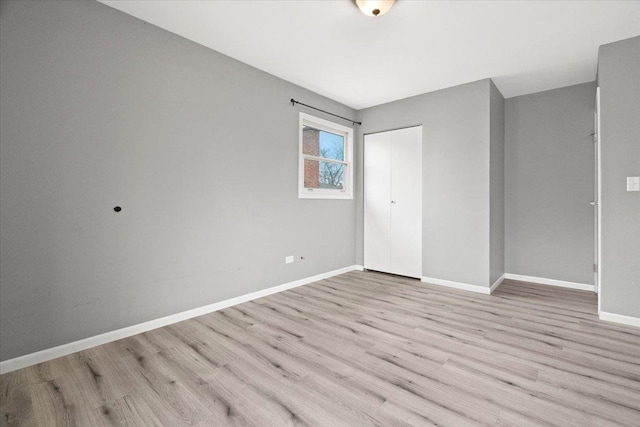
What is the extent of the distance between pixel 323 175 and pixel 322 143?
48 centimetres

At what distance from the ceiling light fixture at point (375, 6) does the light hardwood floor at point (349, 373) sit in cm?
Result: 258

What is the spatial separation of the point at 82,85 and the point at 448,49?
323 cm

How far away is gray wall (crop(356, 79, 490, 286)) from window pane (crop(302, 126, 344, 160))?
1078 mm

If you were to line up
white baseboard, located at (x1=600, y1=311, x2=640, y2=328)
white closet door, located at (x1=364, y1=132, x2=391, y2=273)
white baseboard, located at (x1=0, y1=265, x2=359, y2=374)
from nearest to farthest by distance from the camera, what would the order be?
1. white baseboard, located at (x1=0, y1=265, x2=359, y2=374)
2. white baseboard, located at (x1=600, y1=311, x2=640, y2=328)
3. white closet door, located at (x1=364, y1=132, x2=391, y2=273)

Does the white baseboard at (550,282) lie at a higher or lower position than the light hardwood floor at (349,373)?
higher

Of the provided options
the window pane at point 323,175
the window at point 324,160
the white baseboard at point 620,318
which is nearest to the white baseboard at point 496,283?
the white baseboard at point 620,318

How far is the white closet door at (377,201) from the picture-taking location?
460 centimetres

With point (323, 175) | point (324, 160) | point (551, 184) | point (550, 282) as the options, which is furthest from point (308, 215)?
point (550, 282)

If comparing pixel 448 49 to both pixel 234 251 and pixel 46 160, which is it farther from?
pixel 46 160

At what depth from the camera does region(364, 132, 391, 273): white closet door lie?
15.1ft

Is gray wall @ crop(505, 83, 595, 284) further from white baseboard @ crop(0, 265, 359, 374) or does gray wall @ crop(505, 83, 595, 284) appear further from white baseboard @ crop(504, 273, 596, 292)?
white baseboard @ crop(0, 265, 359, 374)

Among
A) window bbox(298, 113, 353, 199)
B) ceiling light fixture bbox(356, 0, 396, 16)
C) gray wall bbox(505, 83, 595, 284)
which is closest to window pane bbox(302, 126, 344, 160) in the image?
window bbox(298, 113, 353, 199)

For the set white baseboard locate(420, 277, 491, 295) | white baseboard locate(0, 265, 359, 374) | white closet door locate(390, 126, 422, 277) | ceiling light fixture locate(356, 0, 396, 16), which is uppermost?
ceiling light fixture locate(356, 0, 396, 16)

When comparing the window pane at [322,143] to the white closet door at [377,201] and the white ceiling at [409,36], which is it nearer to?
the white closet door at [377,201]
